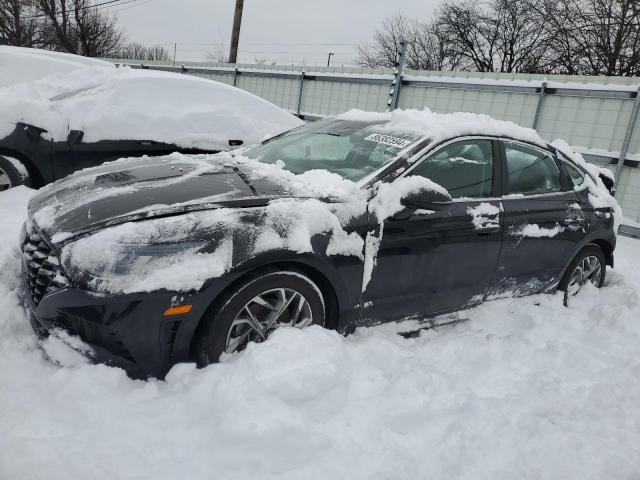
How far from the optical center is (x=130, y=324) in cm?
215

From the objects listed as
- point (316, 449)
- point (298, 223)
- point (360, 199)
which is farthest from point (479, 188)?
point (316, 449)

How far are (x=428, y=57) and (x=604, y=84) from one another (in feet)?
116

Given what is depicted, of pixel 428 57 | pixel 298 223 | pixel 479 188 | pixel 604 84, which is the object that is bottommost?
pixel 298 223

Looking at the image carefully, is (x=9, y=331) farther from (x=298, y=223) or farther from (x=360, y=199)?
(x=360, y=199)

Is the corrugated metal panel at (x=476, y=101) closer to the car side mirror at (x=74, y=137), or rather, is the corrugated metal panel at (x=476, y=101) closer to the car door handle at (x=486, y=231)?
the car door handle at (x=486, y=231)

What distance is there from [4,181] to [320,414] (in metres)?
4.06

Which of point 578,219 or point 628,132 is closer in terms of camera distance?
point 578,219

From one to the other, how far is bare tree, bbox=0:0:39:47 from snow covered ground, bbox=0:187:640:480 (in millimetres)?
35926

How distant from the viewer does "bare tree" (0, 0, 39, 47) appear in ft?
102

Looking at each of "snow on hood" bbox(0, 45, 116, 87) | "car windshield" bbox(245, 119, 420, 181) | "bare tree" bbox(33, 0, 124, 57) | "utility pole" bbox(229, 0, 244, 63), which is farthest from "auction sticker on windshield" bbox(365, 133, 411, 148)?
"bare tree" bbox(33, 0, 124, 57)

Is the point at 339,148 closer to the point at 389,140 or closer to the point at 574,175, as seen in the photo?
the point at 389,140

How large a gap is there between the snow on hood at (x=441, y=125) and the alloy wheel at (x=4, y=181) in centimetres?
327

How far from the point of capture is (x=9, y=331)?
2539 mm

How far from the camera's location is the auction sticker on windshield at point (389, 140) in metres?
3.16
